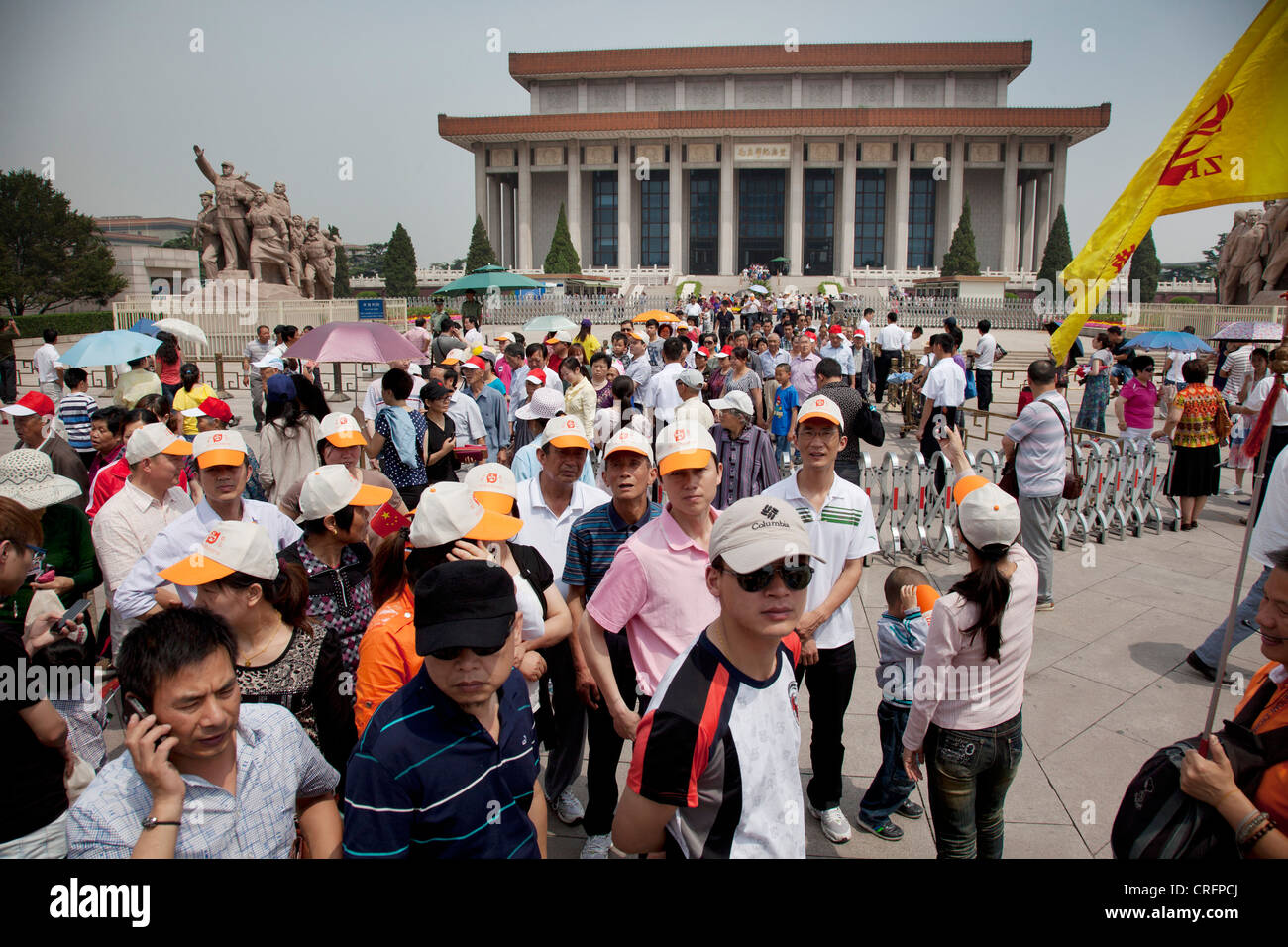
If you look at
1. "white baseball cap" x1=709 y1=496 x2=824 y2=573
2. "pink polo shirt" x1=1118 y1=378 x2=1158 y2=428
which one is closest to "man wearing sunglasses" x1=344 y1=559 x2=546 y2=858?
"white baseball cap" x1=709 y1=496 x2=824 y2=573

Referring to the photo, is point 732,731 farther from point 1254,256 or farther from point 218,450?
point 1254,256

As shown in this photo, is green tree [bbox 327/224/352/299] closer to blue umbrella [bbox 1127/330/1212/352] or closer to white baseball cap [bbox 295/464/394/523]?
blue umbrella [bbox 1127/330/1212/352]

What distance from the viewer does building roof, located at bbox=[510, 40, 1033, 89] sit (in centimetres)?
5906

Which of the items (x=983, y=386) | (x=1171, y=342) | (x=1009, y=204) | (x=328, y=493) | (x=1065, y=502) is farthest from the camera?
(x=1009, y=204)

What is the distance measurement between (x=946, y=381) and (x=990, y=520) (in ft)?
21.9

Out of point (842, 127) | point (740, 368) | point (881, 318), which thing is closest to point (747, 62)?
point (842, 127)

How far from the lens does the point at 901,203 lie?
57094 millimetres

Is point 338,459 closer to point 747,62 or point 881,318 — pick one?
point 881,318

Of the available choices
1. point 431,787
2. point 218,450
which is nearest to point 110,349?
point 218,450

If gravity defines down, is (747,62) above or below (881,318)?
above

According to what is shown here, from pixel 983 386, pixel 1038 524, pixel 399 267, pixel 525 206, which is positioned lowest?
pixel 1038 524

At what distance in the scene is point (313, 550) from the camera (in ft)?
10.1

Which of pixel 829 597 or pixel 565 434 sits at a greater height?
pixel 565 434
